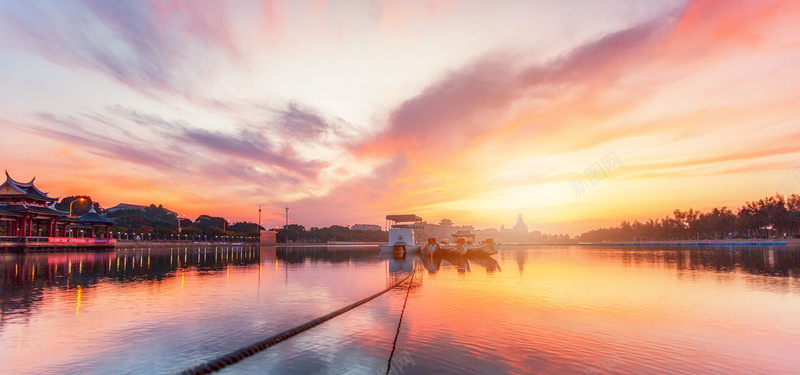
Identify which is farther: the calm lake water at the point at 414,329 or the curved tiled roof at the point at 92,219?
the curved tiled roof at the point at 92,219

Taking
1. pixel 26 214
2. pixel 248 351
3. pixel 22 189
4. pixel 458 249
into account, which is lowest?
pixel 458 249

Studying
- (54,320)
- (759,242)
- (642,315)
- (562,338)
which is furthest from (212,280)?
(759,242)

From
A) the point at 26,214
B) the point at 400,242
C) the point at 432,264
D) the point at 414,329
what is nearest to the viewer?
the point at 414,329

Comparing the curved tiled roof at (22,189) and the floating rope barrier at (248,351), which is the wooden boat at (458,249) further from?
the curved tiled roof at (22,189)

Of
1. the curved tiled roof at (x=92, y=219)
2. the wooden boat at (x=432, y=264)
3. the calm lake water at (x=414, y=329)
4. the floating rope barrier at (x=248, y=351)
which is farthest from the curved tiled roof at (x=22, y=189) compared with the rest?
the floating rope barrier at (x=248, y=351)

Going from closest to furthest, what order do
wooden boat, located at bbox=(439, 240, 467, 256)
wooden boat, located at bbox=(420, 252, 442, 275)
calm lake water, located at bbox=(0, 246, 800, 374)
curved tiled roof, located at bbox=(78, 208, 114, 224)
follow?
calm lake water, located at bbox=(0, 246, 800, 374) < wooden boat, located at bbox=(420, 252, 442, 275) < wooden boat, located at bbox=(439, 240, 467, 256) < curved tiled roof, located at bbox=(78, 208, 114, 224)

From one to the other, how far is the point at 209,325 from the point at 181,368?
17.3 ft

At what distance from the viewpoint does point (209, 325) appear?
15.4 m

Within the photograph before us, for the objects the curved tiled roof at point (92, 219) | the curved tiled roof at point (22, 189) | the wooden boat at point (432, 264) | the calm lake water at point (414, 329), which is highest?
the curved tiled roof at point (22, 189)

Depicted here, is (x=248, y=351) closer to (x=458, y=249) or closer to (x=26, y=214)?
(x=458, y=249)

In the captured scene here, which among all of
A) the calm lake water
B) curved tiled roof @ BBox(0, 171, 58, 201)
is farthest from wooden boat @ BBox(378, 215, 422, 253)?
curved tiled roof @ BBox(0, 171, 58, 201)

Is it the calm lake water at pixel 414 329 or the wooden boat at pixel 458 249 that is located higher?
the calm lake water at pixel 414 329

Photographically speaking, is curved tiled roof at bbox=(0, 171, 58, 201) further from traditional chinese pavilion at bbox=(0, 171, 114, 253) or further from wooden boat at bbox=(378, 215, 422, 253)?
wooden boat at bbox=(378, 215, 422, 253)

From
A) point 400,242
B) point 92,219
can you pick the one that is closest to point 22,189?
point 92,219
